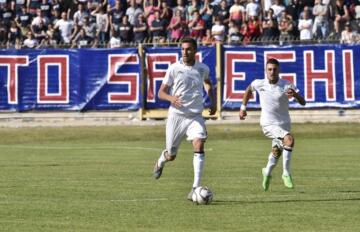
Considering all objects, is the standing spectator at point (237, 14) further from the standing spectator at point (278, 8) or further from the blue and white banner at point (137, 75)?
the blue and white banner at point (137, 75)

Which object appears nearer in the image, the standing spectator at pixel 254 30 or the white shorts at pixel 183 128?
the white shorts at pixel 183 128

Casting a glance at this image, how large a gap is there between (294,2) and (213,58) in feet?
13.1

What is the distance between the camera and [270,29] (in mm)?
40250

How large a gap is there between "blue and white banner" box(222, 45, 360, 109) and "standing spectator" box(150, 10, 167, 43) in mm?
3003

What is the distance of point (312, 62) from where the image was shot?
39500 millimetres

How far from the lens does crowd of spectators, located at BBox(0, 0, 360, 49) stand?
40406 mm

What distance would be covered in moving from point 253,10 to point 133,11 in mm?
4743

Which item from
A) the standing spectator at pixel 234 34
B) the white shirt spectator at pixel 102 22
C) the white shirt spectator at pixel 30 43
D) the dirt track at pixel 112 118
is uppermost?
the white shirt spectator at pixel 102 22

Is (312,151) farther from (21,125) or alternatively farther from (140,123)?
(21,125)

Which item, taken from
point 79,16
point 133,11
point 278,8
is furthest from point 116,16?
point 278,8

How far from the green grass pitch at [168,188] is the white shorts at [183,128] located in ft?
2.99

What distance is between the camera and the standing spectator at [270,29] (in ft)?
131

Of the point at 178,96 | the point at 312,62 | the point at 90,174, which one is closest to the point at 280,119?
the point at 178,96

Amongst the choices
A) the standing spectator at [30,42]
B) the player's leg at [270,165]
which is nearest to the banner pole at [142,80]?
the standing spectator at [30,42]
